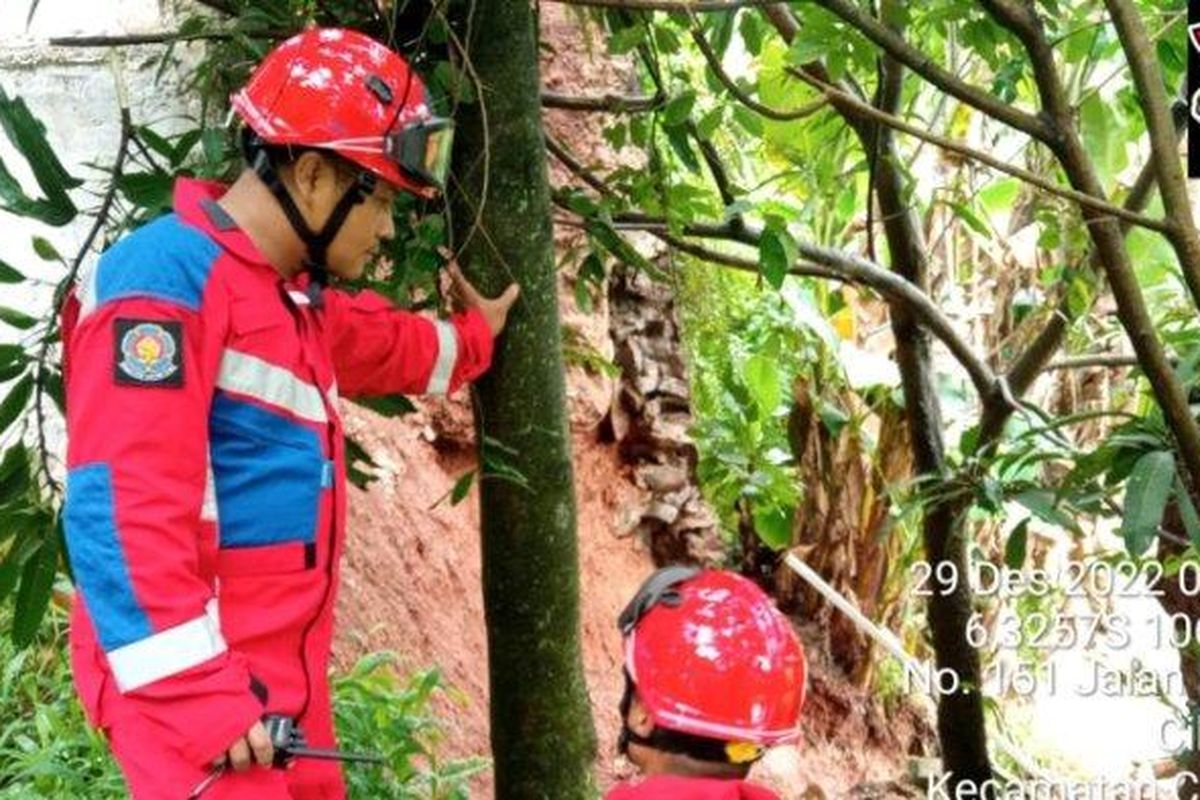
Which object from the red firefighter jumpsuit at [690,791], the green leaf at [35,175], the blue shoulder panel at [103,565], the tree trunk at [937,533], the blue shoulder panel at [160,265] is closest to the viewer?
the red firefighter jumpsuit at [690,791]

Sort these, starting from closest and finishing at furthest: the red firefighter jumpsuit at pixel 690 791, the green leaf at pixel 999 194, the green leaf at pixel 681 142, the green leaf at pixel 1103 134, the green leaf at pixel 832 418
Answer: the red firefighter jumpsuit at pixel 690 791, the green leaf at pixel 681 142, the green leaf at pixel 1103 134, the green leaf at pixel 832 418, the green leaf at pixel 999 194

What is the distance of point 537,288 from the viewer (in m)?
3.26

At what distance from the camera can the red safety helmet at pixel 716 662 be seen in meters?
2.37

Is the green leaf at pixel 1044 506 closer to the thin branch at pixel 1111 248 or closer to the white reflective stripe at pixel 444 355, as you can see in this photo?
the thin branch at pixel 1111 248

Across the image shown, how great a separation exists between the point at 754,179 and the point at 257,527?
442 centimetres

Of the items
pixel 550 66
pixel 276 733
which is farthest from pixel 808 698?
pixel 276 733

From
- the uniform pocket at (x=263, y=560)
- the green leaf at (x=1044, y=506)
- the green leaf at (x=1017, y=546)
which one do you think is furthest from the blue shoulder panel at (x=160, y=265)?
the green leaf at (x=1017, y=546)

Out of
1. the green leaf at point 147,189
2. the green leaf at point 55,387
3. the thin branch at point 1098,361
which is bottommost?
the green leaf at point 55,387

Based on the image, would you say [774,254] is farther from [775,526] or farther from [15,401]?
[775,526]

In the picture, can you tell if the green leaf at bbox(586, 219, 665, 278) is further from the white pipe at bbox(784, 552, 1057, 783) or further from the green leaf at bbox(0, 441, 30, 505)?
the white pipe at bbox(784, 552, 1057, 783)

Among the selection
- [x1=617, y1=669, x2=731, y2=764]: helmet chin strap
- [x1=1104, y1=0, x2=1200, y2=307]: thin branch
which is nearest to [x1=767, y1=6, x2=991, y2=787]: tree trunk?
[x1=1104, y1=0, x2=1200, y2=307]: thin branch

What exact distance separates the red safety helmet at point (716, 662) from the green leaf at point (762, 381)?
3.44m

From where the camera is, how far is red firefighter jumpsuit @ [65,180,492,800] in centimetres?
263

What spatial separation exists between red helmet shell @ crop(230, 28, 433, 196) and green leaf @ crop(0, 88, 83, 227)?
1.38 feet
